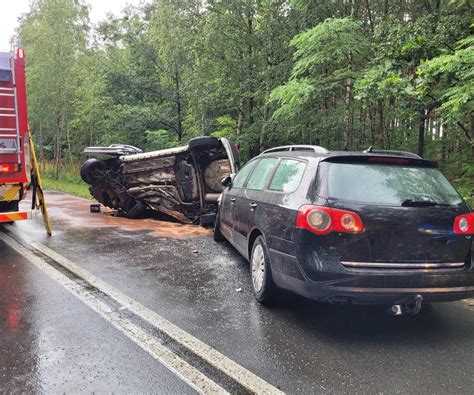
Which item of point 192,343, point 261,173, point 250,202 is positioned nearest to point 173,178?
point 261,173

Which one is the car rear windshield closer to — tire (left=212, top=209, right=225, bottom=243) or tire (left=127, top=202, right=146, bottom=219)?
tire (left=212, top=209, right=225, bottom=243)

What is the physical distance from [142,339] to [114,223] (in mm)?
6721

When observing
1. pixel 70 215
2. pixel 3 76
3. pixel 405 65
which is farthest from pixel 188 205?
pixel 405 65

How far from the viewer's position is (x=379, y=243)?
362cm

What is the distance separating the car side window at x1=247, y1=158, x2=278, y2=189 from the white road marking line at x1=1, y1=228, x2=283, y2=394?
1936mm

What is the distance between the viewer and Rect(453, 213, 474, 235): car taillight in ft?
12.4

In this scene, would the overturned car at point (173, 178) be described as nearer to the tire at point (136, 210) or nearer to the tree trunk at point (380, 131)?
the tire at point (136, 210)

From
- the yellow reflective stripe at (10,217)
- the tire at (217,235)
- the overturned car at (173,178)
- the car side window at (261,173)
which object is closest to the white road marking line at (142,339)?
the yellow reflective stripe at (10,217)

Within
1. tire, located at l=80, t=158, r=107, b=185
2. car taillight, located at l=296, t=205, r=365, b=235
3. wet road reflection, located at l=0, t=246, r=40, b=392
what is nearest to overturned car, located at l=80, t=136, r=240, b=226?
tire, located at l=80, t=158, r=107, b=185

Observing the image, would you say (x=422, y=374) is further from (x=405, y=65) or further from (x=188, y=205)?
(x=188, y=205)

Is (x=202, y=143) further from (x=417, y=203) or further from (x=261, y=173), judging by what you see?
(x=417, y=203)

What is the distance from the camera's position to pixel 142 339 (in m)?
3.65

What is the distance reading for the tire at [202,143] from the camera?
9.32 meters

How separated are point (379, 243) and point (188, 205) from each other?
6695mm
